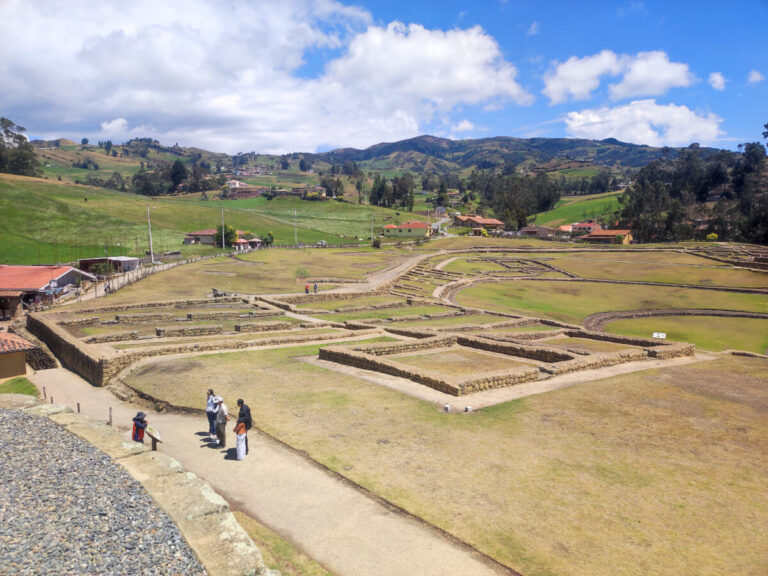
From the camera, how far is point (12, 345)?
76.6 feet

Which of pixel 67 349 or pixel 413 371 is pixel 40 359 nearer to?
pixel 67 349

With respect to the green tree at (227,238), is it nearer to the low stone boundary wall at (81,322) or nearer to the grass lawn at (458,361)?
the low stone boundary wall at (81,322)

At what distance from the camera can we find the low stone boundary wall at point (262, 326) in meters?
28.5

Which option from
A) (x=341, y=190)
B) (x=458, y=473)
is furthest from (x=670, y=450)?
(x=341, y=190)

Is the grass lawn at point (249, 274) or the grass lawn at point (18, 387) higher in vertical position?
the grass lawn at point (249, 274)

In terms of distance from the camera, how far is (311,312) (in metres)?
35.8

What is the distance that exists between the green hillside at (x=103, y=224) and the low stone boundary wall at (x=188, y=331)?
159ft

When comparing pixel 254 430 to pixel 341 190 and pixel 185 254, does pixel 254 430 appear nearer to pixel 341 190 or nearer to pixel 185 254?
pixel 185 254

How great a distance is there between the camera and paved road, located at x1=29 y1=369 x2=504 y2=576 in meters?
7.74

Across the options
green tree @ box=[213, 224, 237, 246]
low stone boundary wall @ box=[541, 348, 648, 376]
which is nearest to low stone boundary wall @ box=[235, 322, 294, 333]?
low stone boundary wall @ box=[541, 348, 648, 376]

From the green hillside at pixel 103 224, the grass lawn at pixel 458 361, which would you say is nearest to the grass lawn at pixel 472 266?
the green hillside at pixel 103 224

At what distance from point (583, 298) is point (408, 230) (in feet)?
215

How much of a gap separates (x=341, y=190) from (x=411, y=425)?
17314 centimetres

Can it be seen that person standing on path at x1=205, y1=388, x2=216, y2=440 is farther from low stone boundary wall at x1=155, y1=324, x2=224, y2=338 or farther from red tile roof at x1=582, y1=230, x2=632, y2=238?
red tile roof at x1=582, y1=230, x2=632, y2=238
